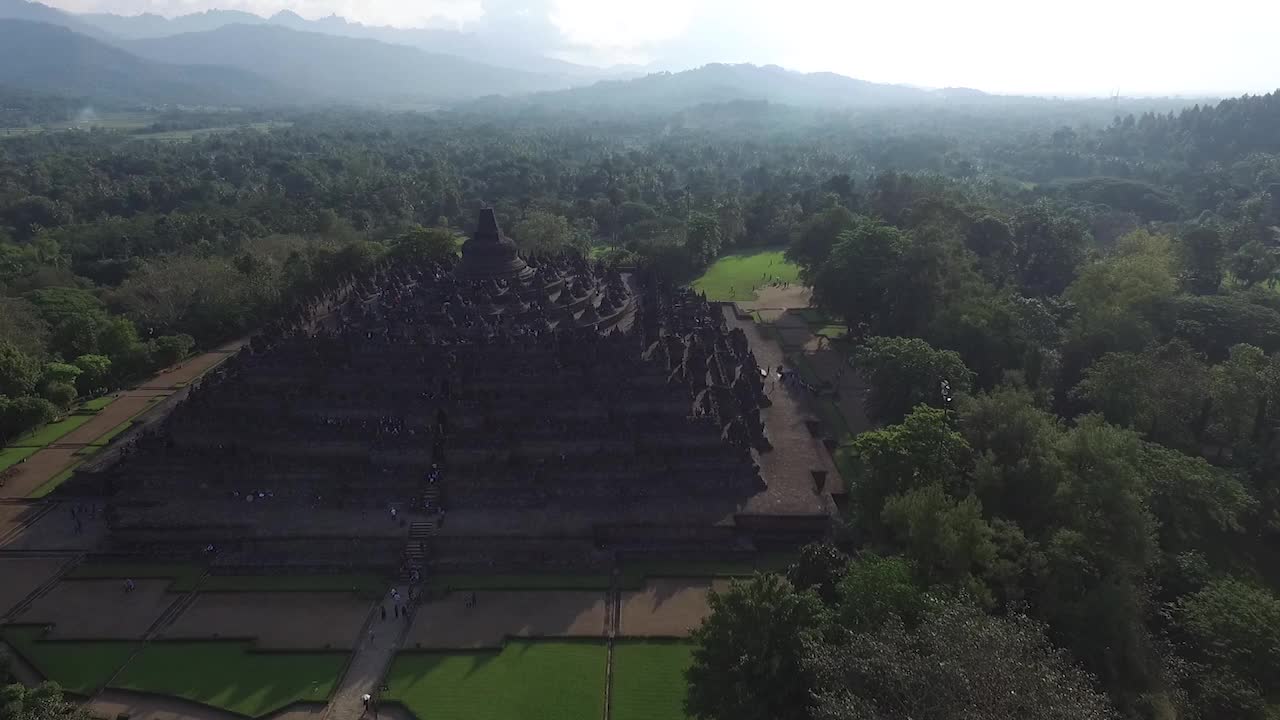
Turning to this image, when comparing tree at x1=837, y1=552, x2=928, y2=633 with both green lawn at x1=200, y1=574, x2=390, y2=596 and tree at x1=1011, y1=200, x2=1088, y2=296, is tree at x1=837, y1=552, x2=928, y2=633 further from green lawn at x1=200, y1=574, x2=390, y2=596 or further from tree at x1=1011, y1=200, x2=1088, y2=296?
tree at x1=1011, y1=200, x2=1088, y2=296

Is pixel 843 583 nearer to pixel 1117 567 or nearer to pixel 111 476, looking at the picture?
pixel 1117 567

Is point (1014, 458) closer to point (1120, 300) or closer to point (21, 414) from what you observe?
point (1120, 300)


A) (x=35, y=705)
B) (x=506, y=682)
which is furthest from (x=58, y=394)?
(x=506, y=682)

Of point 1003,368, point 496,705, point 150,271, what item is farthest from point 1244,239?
point 150,271

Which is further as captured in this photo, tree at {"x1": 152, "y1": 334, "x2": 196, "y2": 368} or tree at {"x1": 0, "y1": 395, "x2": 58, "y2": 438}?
tree at {"x1": 152, "y1": 334, "x2": 196, "y2": 368}

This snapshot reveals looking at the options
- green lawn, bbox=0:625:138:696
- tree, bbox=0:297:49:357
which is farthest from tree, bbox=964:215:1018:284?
tree, bbox=0:297:49:357

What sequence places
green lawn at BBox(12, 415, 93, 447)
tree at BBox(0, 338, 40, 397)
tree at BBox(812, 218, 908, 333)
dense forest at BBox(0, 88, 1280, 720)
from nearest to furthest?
dense forest at BBox(0, 88, 1280, 720) → green lawn at BBox(12, 415, 93, 447) → tree at BBox(0, 338, 40, 397) → tree at BBox(812, 218, 908, 333)
